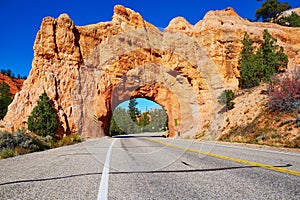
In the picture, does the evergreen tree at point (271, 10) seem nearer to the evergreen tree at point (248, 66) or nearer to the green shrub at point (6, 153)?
the evergreen tree at point (248, 66)

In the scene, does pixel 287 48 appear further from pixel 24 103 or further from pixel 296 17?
pixel 24 103

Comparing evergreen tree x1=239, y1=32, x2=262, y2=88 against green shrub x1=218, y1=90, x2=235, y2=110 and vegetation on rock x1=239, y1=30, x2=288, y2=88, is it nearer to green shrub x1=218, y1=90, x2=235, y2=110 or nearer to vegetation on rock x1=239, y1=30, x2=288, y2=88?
vegetation on rock x1=239, y1=30, x2=288, y2=88

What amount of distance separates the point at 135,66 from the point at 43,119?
1279 cm

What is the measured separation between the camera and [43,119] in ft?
73.4

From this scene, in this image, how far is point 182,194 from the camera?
134 inches

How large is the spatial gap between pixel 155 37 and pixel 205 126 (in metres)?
14.1

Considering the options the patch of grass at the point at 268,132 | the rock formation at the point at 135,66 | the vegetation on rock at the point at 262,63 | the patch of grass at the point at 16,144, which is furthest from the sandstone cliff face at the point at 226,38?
the patch of grass at the point at 16,144

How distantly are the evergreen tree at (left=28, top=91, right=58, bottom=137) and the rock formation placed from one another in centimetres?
165

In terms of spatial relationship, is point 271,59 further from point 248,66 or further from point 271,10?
point 271,10

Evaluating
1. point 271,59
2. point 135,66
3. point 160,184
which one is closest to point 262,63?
point 271,59

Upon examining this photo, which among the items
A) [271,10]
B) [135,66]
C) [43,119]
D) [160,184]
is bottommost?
[160,184]

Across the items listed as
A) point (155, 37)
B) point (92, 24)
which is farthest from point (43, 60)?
point (155, 37)

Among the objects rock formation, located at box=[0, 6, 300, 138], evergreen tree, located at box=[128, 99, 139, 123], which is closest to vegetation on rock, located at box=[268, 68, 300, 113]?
rock formation, located at box=[0, 6, 300, 138]

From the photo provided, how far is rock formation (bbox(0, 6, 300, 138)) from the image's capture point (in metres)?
26.3
